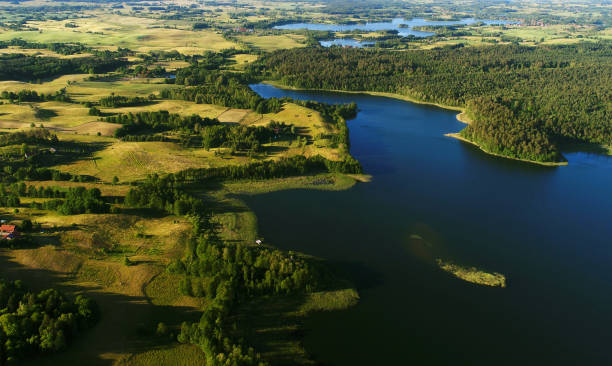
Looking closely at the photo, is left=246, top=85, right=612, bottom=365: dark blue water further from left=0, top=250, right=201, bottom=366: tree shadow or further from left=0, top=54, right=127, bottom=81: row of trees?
left=0, top=54, right=127, bottom=81: row of trees

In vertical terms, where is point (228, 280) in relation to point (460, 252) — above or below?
above

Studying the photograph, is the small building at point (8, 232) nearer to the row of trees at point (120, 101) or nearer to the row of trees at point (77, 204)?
the row of trees at point (77, 204)

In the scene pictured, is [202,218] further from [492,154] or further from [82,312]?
[492,154]

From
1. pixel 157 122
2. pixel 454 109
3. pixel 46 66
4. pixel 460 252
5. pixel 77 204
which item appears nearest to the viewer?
pixel 460 252

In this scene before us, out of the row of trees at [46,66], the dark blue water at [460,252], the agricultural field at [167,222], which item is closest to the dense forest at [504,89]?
the dark blue water at [460,252]

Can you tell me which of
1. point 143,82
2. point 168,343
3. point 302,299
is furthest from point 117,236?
point 143,82

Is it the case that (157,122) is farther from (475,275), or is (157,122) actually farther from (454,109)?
(454,109)

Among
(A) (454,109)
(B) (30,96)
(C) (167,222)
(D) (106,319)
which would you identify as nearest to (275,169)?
(C) (167,222)

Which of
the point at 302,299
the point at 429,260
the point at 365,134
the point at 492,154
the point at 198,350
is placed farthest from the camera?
the point at 365,134
